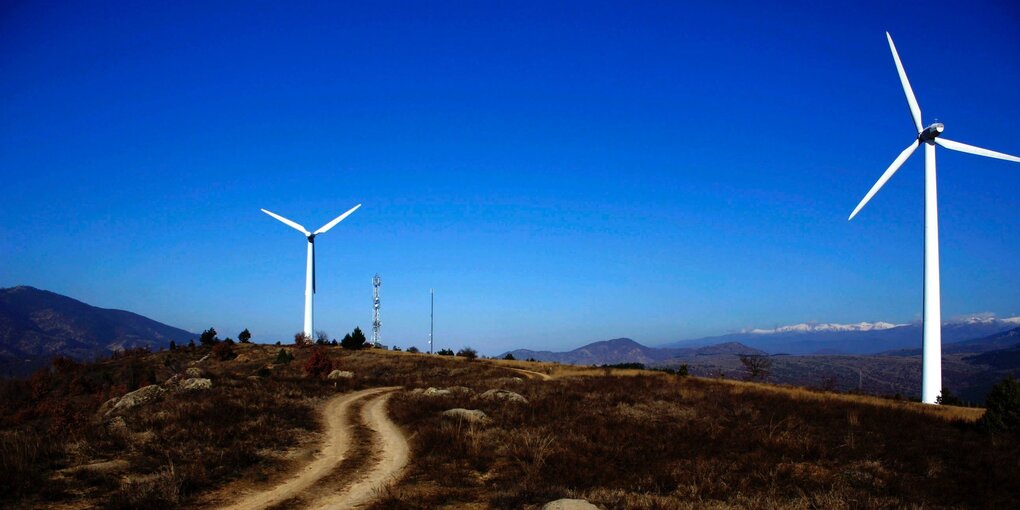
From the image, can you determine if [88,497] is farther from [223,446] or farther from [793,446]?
[793,446]

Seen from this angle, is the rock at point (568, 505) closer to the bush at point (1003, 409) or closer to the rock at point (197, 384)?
the bush at point (1003, 409)

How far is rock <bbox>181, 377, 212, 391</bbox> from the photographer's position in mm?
32500

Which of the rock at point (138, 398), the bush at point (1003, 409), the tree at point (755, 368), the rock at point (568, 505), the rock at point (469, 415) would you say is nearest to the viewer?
the rock at point (568, 505)

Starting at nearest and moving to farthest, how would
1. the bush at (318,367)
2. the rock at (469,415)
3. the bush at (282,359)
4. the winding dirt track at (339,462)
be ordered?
the winding dirt track at (339,462) → the rock at (469,415) → the bush at (318,367) → the bush at (282,359)

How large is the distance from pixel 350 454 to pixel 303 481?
12.6 ft

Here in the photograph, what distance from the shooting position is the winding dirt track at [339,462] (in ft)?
49.5

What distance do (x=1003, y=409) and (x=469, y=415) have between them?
84.4ft

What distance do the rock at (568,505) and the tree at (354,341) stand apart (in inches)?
3103

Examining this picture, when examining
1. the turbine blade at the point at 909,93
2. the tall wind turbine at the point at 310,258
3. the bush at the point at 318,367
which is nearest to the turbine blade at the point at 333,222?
the tall wind turbine at the point at 310,258

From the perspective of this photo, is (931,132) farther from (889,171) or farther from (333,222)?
(333,222)

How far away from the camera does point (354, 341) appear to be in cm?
8938

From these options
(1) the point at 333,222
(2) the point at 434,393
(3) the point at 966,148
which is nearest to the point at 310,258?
(1) the point at 333,222

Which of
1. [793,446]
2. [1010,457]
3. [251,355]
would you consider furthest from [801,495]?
[251,355]

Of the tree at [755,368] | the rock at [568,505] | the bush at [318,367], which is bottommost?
the tree at [755,368]
